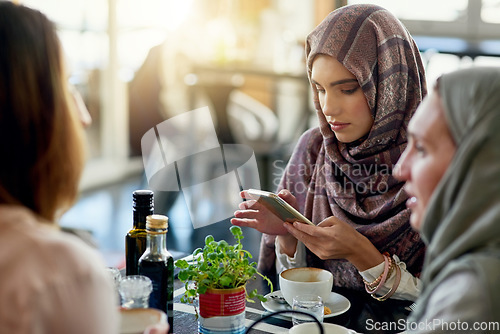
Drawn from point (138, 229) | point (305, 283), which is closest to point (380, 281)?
point (305, 283)

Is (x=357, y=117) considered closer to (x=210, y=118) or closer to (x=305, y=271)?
(x=305, y=271)

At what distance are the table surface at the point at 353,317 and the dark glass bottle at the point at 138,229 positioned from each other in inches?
5.9

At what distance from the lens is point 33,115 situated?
2.57ft

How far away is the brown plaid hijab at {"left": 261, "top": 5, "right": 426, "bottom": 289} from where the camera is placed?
1.59 metres

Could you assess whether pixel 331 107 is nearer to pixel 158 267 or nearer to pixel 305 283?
pixel 305 283

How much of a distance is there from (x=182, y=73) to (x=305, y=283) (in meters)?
5.29

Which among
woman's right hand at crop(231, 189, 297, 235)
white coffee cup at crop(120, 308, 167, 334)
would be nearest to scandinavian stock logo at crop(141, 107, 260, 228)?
woman's right hand at crop(231, 189, 297, 235)

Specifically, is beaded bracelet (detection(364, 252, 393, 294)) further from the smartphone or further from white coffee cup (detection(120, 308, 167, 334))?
white coffee cup (detection(120, 308, 167, 334))

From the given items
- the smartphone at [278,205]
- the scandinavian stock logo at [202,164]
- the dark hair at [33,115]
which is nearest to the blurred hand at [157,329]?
the dark hair at [33,115]

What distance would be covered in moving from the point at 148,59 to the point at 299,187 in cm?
389

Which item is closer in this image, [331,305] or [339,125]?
[331,305]

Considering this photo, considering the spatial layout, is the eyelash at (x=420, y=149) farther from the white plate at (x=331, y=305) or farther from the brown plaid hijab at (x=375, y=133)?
the brown plaid hijab at (x=375, y=133)

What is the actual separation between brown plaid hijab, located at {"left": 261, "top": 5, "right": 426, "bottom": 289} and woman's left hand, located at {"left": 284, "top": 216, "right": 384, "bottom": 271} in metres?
0.09

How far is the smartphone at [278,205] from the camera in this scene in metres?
1.38
